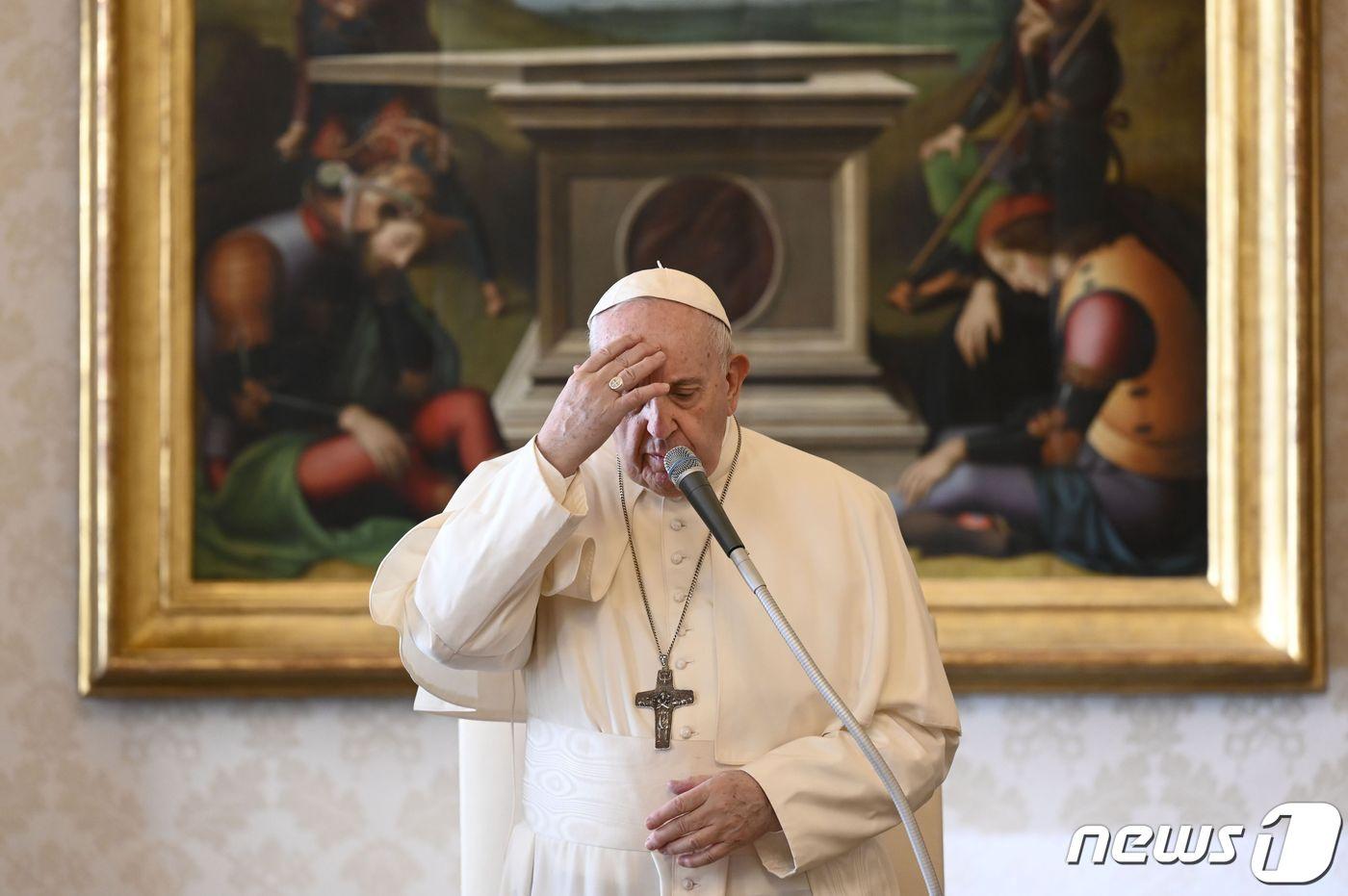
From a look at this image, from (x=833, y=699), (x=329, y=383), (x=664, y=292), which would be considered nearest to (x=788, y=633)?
(x=833, y=699)

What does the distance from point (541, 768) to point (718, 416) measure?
63 centimetres

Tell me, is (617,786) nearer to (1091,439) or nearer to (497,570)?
(497,570)

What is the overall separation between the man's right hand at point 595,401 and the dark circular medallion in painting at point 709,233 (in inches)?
69.8

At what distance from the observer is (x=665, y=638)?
228 cm

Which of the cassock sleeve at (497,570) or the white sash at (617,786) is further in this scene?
the white sash at (617,786)

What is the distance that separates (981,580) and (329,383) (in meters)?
1.84

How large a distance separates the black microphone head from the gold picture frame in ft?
6.38

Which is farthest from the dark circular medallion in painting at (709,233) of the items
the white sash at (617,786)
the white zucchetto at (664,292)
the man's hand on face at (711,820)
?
the man's hand on face at (711,820)

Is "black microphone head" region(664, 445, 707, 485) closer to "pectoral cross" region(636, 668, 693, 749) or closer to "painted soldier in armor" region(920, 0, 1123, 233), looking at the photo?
"pectoral cross" region(636, 668, 693, 749)

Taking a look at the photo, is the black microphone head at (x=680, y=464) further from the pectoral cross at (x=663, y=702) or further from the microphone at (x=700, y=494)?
the pectoral cross at (x=663, y=702)

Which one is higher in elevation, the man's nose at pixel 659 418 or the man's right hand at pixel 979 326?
the man's right hand at pixel 979 326

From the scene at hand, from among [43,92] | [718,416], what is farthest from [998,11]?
[43,92]

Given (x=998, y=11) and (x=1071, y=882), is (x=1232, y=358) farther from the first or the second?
(x=1071, y=882)

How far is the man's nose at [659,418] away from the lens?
6.84ft
